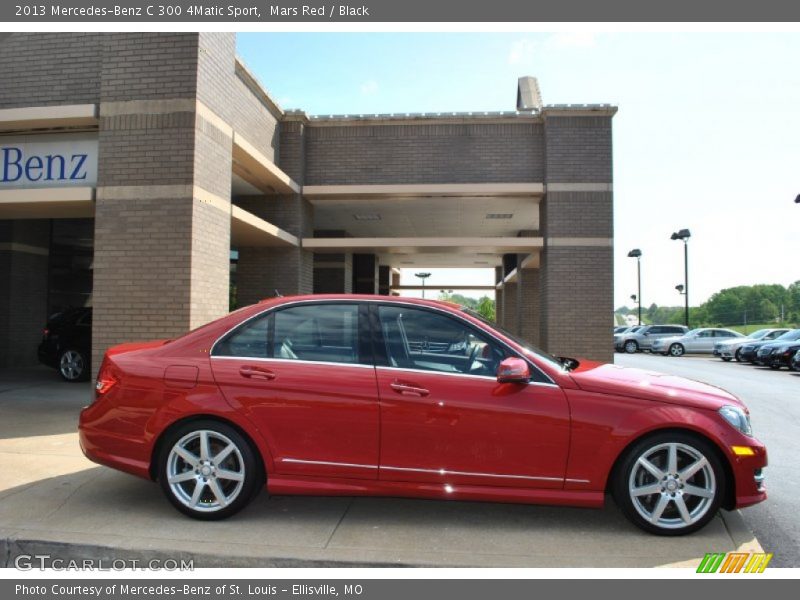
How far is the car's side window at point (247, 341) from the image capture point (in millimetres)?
4105

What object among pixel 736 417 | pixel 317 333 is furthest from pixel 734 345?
pixel 317 333

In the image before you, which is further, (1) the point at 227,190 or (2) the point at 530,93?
(2) the point at 530,93

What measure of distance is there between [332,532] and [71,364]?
28.8 ft

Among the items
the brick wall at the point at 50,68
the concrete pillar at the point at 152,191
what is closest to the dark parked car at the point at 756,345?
the concrete pillar at the point at 152,191

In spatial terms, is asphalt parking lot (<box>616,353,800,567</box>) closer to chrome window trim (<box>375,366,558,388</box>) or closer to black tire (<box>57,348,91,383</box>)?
chrome window trim (<box>375,366,558,388</box>)

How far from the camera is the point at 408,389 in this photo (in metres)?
3.81

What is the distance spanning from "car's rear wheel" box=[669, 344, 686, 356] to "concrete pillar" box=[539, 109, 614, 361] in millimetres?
18254

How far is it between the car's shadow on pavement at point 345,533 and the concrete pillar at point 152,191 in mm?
3335

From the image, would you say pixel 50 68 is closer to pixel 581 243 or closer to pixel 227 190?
pixel 227 190

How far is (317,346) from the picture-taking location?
162 inches

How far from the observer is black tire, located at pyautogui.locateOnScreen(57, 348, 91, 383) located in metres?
10.5

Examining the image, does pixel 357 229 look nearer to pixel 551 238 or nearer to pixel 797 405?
pixel 551 238

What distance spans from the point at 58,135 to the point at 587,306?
9.28 meters

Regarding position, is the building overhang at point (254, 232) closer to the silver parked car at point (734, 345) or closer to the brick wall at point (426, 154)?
the brick wall at point (426, 154)
